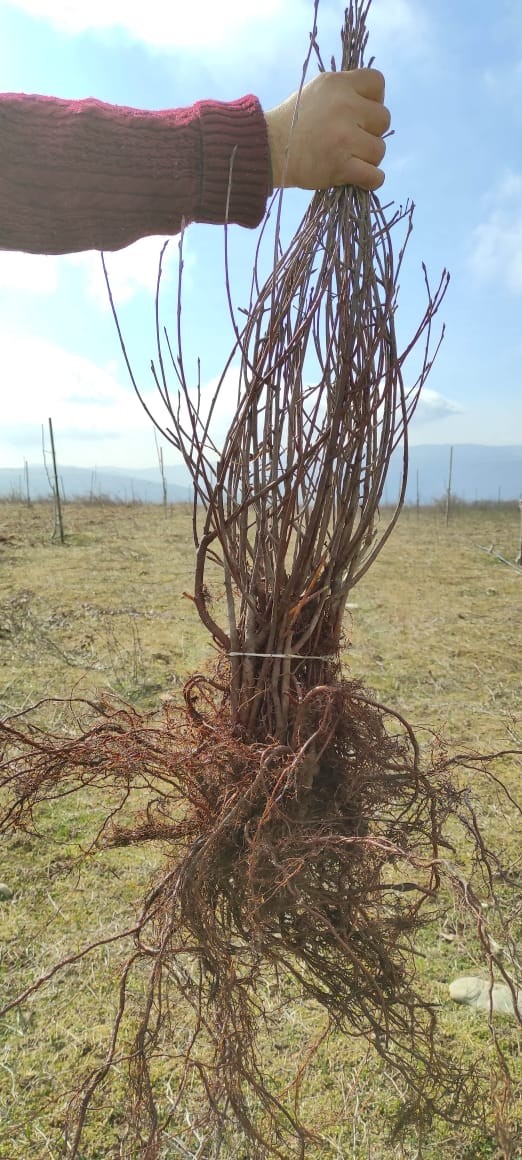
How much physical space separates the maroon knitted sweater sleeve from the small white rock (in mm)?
2095

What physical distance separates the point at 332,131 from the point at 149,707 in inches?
120

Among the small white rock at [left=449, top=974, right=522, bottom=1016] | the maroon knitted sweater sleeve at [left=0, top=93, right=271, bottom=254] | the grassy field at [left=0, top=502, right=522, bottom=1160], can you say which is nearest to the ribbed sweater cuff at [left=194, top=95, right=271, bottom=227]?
the maroon knitted sweater sleeve at [left=0, top=93, right=271, bottom=254]

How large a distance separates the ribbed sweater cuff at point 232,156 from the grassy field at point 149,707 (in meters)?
1.09

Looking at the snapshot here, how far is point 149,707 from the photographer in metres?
3.66

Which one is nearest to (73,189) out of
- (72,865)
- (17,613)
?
(72,865)

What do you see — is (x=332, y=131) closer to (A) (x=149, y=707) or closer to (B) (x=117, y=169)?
(B) (x=117, y=169)

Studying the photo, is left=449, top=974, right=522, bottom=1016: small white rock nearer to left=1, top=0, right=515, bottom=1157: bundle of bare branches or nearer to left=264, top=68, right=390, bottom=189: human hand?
left=1, top=0, right=515, bottom=1157: bundle of bare branches

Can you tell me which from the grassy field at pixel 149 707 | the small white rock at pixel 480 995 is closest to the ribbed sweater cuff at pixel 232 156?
the grassy field at pixel 149 707

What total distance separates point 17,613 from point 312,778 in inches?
177

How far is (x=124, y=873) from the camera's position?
2.38 m

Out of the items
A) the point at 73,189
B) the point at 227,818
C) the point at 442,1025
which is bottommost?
the point at 442,1025

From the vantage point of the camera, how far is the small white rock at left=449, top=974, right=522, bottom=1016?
1851 mm

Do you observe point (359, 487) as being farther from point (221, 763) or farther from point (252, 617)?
point (221, 763)

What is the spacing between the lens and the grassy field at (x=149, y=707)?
154cm
